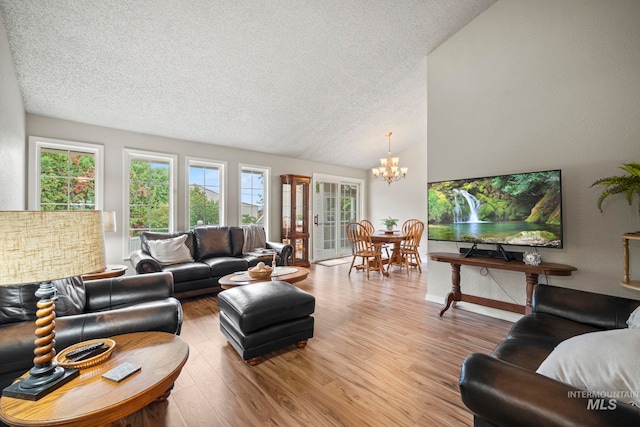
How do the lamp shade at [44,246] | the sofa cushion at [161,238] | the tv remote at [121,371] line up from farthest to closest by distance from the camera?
the sofa cushion at [161,238], the tv remote at [121,371], the lamp shade at [44,246]

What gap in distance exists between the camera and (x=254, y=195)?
5.71 meters

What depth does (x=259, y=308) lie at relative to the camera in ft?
7.07

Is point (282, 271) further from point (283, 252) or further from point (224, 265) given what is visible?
point (283, 252)

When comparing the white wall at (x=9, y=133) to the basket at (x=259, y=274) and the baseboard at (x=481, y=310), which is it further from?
the baseboard at (x=481, y=310)

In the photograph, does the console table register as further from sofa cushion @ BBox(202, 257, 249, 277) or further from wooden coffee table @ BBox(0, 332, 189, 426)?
wooden coffee table @ BBox(0, 332, 189, 426)

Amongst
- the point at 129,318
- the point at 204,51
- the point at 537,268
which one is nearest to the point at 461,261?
the point at 537,268

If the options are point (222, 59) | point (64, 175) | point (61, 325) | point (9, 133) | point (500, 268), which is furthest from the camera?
point (64, 175)

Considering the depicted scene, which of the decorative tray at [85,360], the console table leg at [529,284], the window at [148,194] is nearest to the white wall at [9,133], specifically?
the window at [148,194]

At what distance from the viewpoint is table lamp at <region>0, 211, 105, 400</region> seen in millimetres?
920

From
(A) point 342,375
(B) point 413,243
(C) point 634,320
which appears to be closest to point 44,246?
(A) point 342,375

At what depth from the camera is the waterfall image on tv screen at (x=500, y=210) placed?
267 centimetres

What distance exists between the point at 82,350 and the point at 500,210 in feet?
11.8

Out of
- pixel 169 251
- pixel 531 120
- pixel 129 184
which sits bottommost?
pixel 169 251

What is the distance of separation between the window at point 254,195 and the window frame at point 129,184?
48.2 inches
